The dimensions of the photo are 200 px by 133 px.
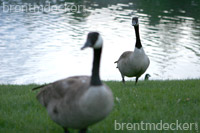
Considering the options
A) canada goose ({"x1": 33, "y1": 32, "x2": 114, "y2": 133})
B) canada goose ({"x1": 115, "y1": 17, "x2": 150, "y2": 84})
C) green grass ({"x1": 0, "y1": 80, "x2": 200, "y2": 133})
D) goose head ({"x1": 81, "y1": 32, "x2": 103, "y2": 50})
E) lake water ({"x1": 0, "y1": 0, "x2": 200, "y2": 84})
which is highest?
goose head ({"x1": 81, "y1": 32, "x2": 103, "y2": 50})

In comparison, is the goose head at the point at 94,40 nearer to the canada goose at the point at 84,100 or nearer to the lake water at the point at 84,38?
the canada goose at the point at 84,100

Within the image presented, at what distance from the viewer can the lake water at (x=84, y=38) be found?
70.5 ft

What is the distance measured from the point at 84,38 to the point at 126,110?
74.8 ft

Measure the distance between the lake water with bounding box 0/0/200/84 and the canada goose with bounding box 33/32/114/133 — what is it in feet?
43.7

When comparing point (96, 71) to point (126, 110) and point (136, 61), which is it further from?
point (136, 61)

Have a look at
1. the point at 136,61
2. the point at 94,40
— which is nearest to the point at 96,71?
the point at 94,40

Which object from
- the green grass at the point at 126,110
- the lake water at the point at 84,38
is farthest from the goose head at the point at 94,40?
the lake water at the point at 84,38

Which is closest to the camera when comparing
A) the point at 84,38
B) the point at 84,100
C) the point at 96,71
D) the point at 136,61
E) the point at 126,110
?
the point at 84,100

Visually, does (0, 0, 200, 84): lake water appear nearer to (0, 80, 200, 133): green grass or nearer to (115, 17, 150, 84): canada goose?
(115, 17, 150, 84): canada goose

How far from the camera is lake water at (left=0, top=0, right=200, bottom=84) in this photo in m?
21.5

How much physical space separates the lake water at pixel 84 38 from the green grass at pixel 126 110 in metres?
9.85

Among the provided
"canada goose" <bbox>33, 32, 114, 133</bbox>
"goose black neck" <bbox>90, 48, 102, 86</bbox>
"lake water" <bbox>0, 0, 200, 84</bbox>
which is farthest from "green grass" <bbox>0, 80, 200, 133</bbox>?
"lake water" <bbox>0, 0, 200, 84</bbox>

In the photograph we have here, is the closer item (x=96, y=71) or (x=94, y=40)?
(x=94, y=40)

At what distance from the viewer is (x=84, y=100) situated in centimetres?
509
